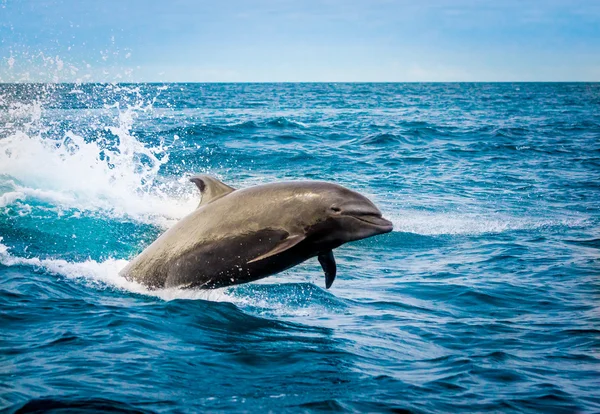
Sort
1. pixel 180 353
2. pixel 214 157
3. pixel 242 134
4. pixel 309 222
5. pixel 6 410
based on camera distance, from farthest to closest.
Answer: pixel 242 134, pixel 214 157, pixel 309 222, pixel 180 353, pixel 6 410

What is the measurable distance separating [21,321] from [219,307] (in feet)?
7.69

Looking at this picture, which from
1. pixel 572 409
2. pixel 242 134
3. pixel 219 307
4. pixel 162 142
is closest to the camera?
pixel 572 409

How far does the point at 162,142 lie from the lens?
3212 cm

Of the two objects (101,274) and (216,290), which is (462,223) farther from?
(101,274)

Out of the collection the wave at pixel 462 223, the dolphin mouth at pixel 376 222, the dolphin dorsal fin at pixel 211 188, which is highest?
the dolphin dorsal fin at pixel 211 188

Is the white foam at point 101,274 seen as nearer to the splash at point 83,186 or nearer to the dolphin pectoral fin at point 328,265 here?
the dolphin pectoral fin at point 328,265

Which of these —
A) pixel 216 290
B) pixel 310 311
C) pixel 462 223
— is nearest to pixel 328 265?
pixel 310 311

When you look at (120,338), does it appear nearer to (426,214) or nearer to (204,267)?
(204,267)

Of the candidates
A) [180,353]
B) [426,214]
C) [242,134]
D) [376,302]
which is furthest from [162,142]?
[180,353]

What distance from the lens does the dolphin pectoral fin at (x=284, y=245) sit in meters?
7.41

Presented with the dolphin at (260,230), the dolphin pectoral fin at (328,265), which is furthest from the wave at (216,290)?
the dolphin pectoral fin at (328,265)

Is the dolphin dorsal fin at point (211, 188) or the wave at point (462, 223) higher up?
the dolphin dorsal fin at point (211, 188)

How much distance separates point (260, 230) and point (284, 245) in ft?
1.39

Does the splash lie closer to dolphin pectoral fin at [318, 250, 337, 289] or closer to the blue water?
the blue water
